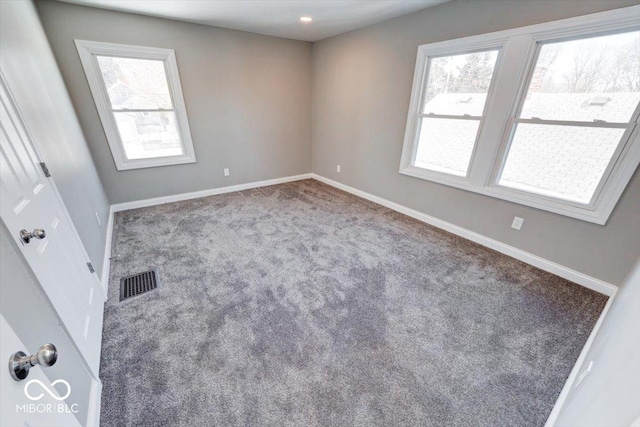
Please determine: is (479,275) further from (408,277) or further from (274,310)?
(274,310)

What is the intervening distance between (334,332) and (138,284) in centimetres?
171

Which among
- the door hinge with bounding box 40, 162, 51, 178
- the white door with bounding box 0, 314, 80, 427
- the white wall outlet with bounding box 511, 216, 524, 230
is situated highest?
the door hinge with bounding box 40, 162, 51, 178

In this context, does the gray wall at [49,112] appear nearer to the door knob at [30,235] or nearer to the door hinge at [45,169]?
the door hinge at [45,169]

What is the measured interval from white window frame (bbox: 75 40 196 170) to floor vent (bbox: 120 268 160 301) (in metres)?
1.94

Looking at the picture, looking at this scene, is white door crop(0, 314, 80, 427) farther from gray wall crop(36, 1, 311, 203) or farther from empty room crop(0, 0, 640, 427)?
gray wall crop(36, 1, 311, 203)

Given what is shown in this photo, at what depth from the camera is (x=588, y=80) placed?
1961 mm

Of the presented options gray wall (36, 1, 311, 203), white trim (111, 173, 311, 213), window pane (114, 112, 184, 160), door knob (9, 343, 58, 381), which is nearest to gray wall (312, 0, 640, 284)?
gray wall (36, 1, 311, 203)

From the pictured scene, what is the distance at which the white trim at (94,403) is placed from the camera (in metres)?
1.17

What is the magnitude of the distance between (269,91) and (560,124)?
3.77 m

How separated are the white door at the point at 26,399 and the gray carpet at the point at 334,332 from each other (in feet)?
2.60

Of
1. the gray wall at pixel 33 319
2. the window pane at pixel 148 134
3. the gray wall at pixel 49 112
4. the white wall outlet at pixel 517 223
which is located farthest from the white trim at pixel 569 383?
the window pane at pixel 148 134

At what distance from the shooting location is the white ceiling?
2.62 meters

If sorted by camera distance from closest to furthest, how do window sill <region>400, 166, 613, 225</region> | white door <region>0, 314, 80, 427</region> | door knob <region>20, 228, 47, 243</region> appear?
white door <region>0, 314, 80, 427</region> → door knob <region>20, 228, 47, 243</region> → window sill <region>400, 166, 613, 225</region>

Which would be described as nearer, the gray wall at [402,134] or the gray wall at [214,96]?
the gray wall at [402,134]
